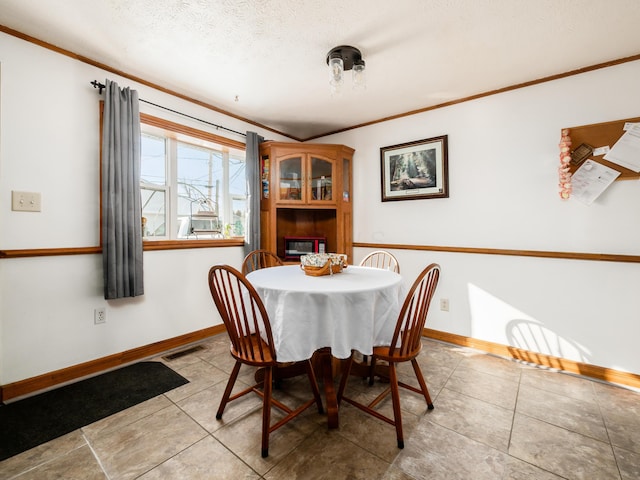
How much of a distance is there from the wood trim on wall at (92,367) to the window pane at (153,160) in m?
1.47

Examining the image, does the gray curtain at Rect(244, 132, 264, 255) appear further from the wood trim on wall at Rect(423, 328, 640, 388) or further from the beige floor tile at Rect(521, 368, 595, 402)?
the beige floor tile at Rect(521, 368, 595, 402)

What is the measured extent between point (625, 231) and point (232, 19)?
299 centimetres

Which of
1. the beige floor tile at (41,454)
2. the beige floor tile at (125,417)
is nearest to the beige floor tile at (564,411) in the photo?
the beige floor tile at (125,417)

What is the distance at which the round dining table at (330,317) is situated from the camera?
1412 mm

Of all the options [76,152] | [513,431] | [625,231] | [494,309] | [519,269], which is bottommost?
[513,431]

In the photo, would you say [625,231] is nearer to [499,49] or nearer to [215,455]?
[499,49]

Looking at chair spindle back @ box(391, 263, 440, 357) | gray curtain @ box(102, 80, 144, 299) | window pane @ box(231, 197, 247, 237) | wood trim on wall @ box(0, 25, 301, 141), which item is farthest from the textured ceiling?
chair spindle back @ box(391, 263, 440, 357)

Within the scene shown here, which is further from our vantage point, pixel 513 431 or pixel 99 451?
pixel 513 431

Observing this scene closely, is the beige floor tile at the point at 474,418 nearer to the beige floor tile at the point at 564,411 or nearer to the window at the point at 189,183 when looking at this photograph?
the beige floor tile at the point at 564,411

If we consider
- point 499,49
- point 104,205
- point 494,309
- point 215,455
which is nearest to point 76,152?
point 104,205

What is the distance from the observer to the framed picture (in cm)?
280

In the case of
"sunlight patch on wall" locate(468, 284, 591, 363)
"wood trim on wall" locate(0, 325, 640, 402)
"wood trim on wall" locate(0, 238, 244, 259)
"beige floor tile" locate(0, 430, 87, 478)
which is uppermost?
"wood trim on wall" locate(0, 238, 244, 259)

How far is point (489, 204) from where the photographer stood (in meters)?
2.56

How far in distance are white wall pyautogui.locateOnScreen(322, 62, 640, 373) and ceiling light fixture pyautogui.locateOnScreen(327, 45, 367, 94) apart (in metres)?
1.24
